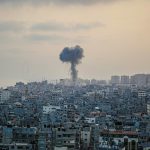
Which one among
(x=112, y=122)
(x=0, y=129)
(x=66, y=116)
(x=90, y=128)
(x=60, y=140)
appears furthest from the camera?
(x=66, y=116)

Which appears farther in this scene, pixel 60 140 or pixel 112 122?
pixel 112 122

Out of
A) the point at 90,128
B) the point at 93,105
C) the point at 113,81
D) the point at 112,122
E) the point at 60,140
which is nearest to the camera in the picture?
the point at 60,140

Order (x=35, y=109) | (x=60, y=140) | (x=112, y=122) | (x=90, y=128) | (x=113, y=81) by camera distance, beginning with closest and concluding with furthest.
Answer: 1. (x=60, y=140)
2. (x=90, y=128)
3. (x=112, y=122)
4. (x=35, y=109)
5. (x=113, y=81)

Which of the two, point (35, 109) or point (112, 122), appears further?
point (35, 109)

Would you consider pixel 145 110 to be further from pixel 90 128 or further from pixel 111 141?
pixel 111 141

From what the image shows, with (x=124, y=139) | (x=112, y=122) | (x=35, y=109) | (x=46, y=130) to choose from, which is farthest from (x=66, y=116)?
(x=124, y=139)

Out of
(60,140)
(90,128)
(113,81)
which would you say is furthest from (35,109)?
(113,81)

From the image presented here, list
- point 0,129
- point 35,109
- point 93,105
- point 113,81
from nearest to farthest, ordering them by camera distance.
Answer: point 0,129 → point 35,109 → point 93,105 → point 113,81

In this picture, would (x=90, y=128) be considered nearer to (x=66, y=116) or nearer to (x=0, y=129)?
(x=0, y=129)
